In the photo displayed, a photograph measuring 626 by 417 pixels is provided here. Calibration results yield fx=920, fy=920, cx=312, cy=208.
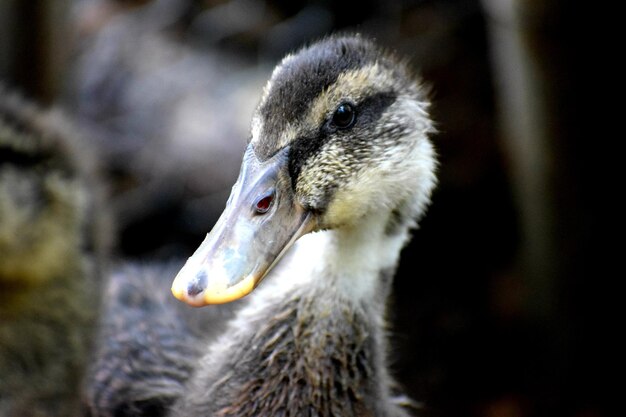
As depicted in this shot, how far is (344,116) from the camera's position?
4.28ft

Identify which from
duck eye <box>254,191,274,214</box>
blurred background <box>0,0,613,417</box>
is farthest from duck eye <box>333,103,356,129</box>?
blurred background <box>0,0,613,417</box>

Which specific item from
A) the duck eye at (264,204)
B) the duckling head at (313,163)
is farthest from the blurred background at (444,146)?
the duck eye at (264,204)

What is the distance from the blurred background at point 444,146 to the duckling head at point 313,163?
0.73 m

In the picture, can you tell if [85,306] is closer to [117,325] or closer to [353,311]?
[117,325]

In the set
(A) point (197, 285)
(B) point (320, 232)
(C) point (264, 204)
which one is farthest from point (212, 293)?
(B) point (320, 232)

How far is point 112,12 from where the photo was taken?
2.94 metres

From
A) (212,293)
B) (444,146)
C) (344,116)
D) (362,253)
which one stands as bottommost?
(212,293)

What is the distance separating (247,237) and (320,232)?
233mm

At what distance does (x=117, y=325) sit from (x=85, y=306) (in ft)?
0.25

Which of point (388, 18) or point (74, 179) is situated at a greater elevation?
point (388, 18)

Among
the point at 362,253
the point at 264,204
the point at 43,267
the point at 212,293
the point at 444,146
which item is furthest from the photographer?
the point at 444,146

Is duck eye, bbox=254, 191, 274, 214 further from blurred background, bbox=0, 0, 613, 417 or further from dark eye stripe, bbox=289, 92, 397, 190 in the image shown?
blurred background, bbox=0, 0, 613, 417

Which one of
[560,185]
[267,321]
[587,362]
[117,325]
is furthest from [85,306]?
[587,362]

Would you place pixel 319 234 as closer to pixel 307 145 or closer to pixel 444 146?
pixel 307 145
